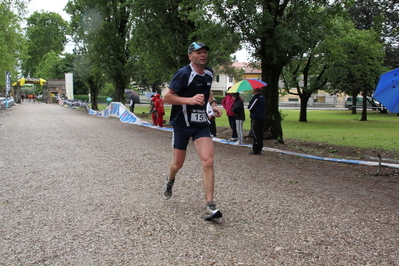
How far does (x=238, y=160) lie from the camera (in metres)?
9.04

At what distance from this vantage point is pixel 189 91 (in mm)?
4516

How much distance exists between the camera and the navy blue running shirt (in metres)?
4.41

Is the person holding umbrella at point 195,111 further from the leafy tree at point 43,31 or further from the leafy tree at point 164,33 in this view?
the leafy tree at point 43,31

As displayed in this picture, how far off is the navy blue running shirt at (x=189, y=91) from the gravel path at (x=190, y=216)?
3.71 ft

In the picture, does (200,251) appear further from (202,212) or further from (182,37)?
(182,37)

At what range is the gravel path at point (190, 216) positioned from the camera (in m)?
3.41

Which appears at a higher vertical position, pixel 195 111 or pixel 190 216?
pixel 195 111

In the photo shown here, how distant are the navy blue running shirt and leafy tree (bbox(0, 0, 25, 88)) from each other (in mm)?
31869

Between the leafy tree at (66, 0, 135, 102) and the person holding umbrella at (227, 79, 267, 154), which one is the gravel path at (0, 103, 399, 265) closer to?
the person holding umbrella at (227, 79, 267, 154)

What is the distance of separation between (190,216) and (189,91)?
58.5 inches

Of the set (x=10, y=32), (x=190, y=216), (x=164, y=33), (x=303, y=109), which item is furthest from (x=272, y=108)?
(x=10, y=32)

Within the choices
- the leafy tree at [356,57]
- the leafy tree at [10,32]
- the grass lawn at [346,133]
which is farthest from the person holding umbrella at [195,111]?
the leafy tree at [10,32]

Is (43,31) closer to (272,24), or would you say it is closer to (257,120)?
(272,24)

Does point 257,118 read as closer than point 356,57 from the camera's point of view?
Yes
